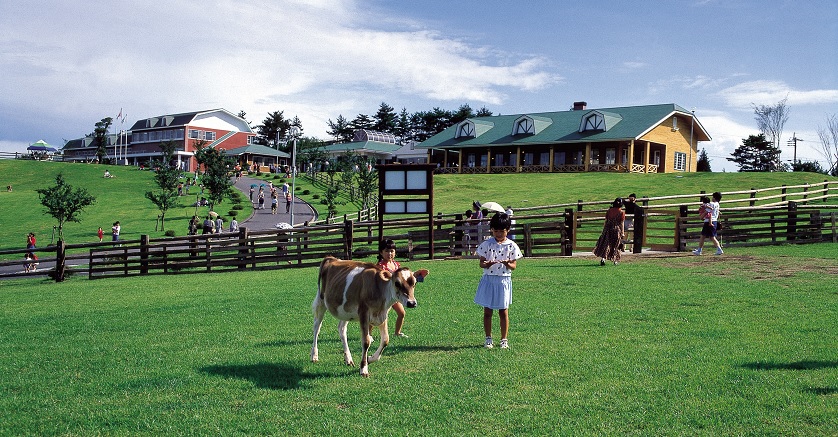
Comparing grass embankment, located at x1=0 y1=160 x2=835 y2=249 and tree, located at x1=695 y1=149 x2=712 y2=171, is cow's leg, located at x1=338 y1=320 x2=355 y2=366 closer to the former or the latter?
grass embankment, located at x1=0 y1=160 x2=835 y2=249

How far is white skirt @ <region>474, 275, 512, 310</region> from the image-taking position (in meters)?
8.38

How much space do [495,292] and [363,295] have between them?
2.02 metres

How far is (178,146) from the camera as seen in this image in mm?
92875

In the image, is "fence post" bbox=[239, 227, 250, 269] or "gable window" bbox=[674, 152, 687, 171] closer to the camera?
"fence post" bbox=[239, 227, 250, 269]

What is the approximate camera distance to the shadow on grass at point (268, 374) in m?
7.02

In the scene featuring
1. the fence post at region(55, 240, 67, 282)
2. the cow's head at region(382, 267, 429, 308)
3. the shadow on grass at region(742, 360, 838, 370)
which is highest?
the cow's head at region(382, 267, 429, 308)

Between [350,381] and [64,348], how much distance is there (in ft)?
16.9

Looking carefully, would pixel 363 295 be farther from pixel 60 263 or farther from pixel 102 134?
pixel 102 134

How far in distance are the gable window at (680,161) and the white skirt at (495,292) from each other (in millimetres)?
54810

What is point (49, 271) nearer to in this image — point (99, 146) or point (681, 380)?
point (681, 380)

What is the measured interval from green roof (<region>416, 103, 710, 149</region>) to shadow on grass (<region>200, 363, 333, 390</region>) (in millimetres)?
48248

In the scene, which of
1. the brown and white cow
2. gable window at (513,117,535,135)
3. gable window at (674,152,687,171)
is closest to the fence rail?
the brown and white cow

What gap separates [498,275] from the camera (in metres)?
8.46

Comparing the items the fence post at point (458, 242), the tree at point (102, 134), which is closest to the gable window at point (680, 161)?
the fence post at point (458, 242)
